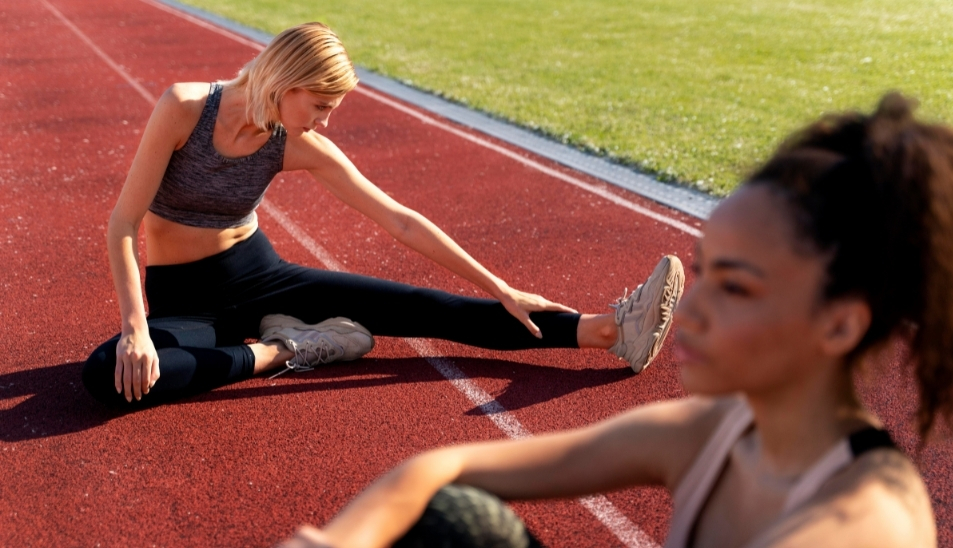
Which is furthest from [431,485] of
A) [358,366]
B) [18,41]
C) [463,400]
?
[18,41]

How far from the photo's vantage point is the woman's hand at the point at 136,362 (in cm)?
383

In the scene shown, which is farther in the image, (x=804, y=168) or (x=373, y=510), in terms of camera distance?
(x=373, y=510)

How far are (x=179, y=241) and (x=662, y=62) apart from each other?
30.9 feet

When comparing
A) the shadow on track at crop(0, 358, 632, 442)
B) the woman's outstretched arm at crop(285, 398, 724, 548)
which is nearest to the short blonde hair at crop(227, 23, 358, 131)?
the shadow on track at crop(0, 358, 632, 442)

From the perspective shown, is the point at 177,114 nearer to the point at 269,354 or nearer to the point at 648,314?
the point at 269,354

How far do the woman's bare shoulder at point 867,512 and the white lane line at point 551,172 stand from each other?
4.64 metres

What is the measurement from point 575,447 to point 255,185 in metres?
2.75

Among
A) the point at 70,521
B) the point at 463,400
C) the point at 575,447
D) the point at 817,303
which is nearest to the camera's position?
the point at 817,303

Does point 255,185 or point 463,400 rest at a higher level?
point 255,185

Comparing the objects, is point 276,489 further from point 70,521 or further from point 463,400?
point 463,400

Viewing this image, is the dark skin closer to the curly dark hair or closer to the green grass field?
the curly dark hair

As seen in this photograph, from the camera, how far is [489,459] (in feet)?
6.70

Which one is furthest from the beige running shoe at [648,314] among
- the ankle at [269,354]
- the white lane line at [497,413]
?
the ankle at [269,354]

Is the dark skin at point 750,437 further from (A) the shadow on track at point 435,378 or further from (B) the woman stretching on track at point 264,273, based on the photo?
(B) the woman stretching on track at point 264,273
